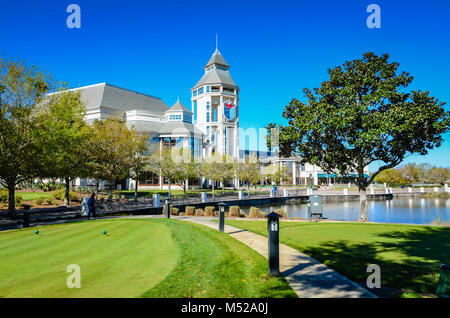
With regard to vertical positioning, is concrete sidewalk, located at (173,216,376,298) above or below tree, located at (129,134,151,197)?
below

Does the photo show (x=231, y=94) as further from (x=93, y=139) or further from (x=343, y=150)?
(x=343, y=150)

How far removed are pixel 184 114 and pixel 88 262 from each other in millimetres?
61533

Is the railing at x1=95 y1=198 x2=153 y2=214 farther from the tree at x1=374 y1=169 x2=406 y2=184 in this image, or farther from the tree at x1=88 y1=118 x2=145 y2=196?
the tree at x1=374 y1=169 x2=406 y2=184

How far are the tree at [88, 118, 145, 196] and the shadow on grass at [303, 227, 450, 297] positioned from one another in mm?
28897

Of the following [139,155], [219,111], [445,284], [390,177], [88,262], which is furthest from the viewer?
[390,177]

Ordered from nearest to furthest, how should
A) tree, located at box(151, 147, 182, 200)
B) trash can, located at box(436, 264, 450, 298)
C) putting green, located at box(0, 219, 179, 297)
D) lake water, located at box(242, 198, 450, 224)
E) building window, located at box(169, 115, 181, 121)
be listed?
putting green, located at box(0, 219, 179, 297) → trash can, located at box(436, 264, 450, 298) → lake water, located at box(242, 198, 450, 224) → tree, located at box(151, 147, 182, 200) → building window, located at box(169, 115, 181, 121)

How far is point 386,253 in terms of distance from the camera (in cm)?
962

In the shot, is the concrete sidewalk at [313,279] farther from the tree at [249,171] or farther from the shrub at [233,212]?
the tree at [249,171]

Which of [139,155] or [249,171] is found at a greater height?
[139,155]

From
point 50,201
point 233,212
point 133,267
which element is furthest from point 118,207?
point 133,267

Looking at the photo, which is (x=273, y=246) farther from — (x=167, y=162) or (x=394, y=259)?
(x=167, y=162)

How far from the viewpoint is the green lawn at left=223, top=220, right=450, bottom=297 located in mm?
6785

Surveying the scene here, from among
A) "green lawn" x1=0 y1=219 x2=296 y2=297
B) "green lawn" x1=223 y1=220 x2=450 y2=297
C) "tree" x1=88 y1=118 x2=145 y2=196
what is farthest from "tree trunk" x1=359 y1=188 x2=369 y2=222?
"tree" x1=88 y1=118 x2=145 y2=196
